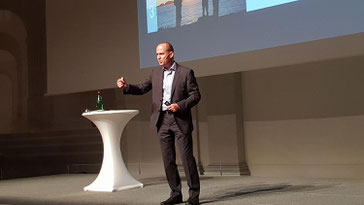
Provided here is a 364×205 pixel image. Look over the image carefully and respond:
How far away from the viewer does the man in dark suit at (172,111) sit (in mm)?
3156

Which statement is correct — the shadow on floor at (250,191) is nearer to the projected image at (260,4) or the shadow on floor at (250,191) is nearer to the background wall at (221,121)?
the background wall at (221,121)

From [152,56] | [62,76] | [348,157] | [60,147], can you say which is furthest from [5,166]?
[348,157]

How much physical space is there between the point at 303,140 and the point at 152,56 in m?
2.07

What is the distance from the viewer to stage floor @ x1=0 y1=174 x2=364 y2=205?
342cm

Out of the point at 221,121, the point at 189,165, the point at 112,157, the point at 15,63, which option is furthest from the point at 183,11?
the point at 15,63

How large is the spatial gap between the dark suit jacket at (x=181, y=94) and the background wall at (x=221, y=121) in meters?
1.79

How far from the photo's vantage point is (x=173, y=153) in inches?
129

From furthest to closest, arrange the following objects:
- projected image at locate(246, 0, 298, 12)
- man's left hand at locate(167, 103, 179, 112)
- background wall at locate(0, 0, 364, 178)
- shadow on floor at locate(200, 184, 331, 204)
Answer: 1. background wall at locate(0, 0, 364, 178)
2. projected image at locate(246, 0, 298, 12)
3. shadow on floor at locate(200, 184, 331, 204)
4. man's left hand at locate(167, 103, 179, 112)

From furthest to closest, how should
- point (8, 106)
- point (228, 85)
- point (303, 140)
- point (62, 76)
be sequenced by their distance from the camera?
1. point (8, 106)
2. point (62, 76)
3. point (228, 85)
4. point (303, 140)

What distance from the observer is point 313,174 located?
15.8ft

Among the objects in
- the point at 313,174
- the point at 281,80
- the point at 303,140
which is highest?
the point at 281,80

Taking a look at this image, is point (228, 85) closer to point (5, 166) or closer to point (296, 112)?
point (296, 112)

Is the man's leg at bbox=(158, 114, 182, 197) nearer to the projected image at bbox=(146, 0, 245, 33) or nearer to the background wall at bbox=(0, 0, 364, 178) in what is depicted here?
the background wall at bbox=(0, 0, 364, 178)

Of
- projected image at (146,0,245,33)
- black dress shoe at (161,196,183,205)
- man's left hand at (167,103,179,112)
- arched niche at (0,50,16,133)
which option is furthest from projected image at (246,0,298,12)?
arched niche at (0,50,16,133)
